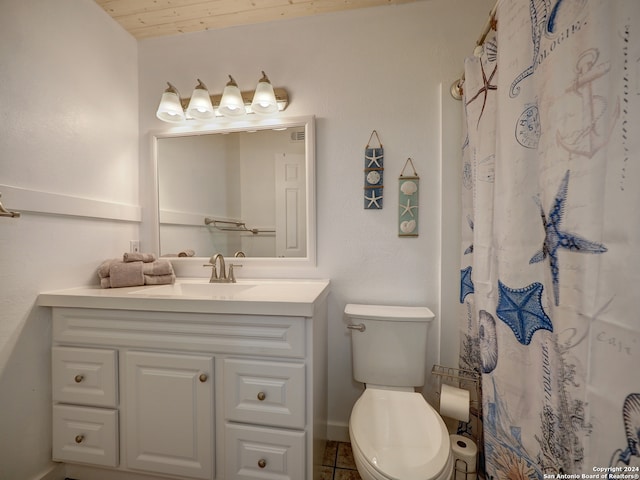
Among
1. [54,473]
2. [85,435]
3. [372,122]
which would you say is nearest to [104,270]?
[85,435]

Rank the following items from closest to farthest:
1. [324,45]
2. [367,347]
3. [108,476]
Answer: [108,476]
[367,347]
[324,45]

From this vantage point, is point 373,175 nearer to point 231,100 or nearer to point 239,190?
point 239,190

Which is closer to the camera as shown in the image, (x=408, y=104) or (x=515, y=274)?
(x=515, y=274)

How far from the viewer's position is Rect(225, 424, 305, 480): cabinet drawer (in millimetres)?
924

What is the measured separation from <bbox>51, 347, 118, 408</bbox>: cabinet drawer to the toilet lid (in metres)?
1.01

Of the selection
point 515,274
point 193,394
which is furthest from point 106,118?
point 515,274

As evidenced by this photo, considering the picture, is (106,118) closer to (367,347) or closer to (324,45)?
(324,45)

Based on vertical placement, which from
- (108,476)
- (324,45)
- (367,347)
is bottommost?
(108,476)

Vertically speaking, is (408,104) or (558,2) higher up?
(408,104)

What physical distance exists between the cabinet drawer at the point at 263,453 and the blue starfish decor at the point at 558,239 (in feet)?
3.10

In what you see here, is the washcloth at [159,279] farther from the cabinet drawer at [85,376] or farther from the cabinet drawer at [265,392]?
the cabinet drawer at [265,392]

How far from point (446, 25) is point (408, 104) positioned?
44 cm

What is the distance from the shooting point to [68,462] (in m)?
1.13

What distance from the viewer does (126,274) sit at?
1.32 m
